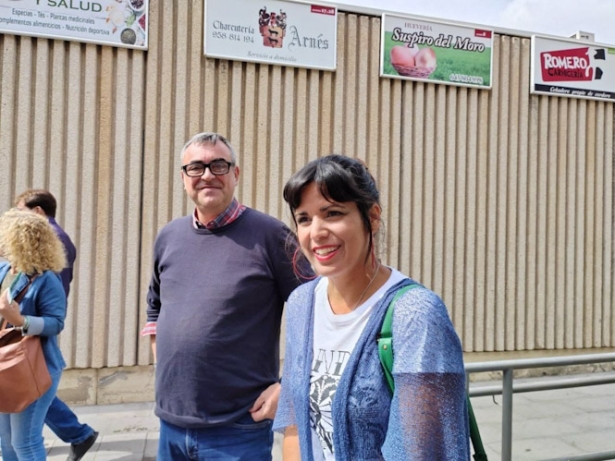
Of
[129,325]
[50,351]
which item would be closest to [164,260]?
[50,351]

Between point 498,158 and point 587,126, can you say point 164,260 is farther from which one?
point 587,126

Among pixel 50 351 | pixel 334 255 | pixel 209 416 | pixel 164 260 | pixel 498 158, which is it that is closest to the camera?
pixel 334 255

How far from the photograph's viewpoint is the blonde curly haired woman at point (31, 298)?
124 inches

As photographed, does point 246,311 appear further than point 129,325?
No

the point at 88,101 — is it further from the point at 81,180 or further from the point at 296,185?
the point at 296,185

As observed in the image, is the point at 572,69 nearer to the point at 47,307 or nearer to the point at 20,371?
the point at 47,307

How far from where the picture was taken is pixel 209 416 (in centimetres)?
217

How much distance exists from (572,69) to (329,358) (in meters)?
6.99

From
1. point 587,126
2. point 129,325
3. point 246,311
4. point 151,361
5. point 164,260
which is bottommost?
point 151,361

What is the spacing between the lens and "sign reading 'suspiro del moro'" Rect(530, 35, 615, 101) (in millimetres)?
6941

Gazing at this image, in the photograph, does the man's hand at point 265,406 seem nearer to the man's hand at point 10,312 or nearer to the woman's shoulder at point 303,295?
the woman's shoulder at point 303,295

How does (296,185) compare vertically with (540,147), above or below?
below

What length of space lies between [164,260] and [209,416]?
71 cm

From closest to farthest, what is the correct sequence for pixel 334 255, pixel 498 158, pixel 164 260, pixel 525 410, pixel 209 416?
pixel 334 255
pixel 209 416
pixel 164 260
pixel 525 410
pixel 498 158
